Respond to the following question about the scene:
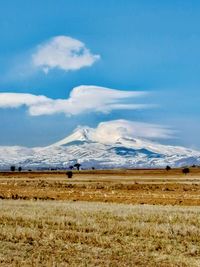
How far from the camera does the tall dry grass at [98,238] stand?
21094 millimetres

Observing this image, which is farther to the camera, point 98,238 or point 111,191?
point 111,191

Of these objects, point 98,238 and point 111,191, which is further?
point 111,191

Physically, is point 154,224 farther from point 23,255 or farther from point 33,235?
point 23,255

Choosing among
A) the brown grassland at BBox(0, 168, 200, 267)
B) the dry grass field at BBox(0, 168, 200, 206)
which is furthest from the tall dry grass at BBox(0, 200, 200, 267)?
the dry grass field at BBox(0, 168, 200, 206)

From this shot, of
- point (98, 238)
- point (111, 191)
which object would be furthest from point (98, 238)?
point (111, 191)

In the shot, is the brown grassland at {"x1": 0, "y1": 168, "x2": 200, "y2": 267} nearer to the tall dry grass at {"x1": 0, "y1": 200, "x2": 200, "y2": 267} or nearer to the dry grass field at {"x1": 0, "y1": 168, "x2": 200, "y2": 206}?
the tall dry grass at {"x1": 0, "y1": 200, "x2": 200, "y2": 267}

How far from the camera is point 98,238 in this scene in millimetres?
25812

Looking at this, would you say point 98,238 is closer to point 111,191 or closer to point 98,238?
point 98,238

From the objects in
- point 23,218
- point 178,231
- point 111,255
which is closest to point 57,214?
point 23,218

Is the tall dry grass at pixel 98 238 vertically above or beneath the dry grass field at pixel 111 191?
beneath

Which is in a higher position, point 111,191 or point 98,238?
point 111,191

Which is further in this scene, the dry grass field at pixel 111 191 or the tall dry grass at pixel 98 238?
the dry grass field at pixel 111 191

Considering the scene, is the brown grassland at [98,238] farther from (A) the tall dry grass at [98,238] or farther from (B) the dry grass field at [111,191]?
(B) the dry grass field at [111,191]

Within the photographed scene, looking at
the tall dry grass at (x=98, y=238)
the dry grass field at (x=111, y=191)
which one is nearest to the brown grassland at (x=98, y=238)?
the tall dry grass at (x=98, y=238)
